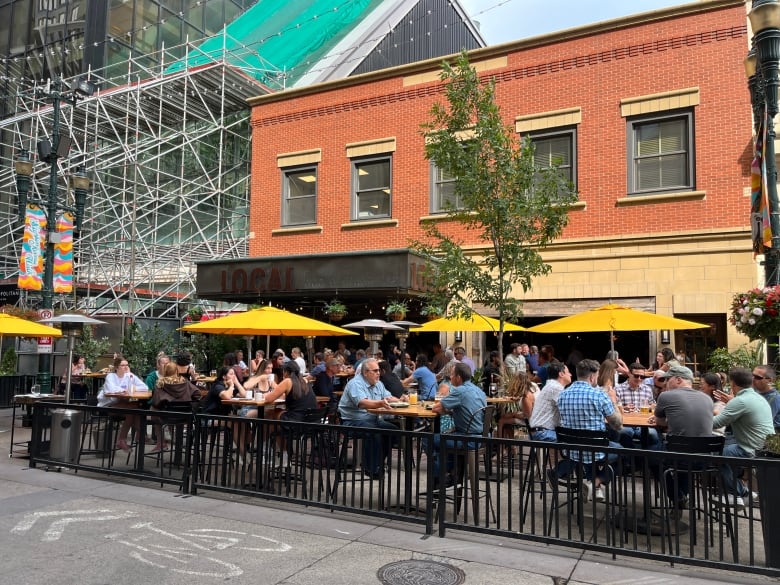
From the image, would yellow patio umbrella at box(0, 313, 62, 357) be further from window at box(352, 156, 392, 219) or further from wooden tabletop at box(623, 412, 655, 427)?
wooden tabletop at box(623, 412, 655, 427)

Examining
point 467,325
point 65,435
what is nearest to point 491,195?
point 467,325

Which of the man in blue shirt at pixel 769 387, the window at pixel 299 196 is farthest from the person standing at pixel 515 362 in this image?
the window at pixel 299 196

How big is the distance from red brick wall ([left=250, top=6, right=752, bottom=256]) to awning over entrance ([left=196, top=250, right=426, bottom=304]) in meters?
1.79

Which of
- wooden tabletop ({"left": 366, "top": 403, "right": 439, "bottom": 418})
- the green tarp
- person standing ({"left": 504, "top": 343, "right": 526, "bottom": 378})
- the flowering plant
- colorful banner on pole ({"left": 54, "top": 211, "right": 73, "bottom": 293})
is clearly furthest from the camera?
the green tarp

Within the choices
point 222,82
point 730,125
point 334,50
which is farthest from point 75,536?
point 334,50

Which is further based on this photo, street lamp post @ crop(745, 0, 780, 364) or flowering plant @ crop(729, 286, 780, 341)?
street lamp post @ crop(745, 0, 780, 364)

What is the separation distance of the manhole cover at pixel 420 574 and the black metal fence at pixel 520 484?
77 cm

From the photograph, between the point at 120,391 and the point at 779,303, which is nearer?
the point at 779,303

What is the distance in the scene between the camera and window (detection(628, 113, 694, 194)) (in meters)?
14.2

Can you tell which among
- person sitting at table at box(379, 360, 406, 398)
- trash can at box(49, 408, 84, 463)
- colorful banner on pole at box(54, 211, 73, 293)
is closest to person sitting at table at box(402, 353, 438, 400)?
person sitting at table at box(379, 360, 406, 398)

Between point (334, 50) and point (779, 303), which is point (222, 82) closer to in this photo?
point (334, 50)

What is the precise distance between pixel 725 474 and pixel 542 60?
42.4 ft

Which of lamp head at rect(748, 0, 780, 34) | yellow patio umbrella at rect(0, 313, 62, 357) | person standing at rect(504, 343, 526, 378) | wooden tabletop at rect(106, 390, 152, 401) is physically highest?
lamp head at rect(748, 0, 780, 34)

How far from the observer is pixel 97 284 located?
1030 inches
